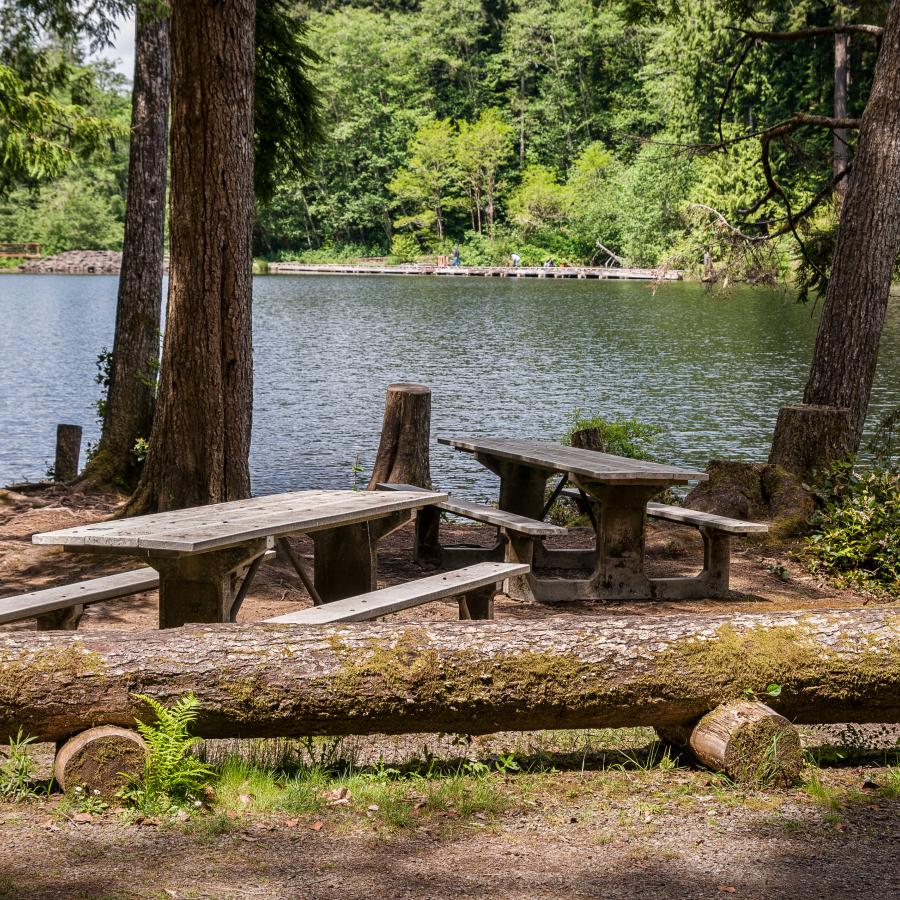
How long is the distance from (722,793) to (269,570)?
160 inches

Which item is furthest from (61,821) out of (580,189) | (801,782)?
(580,189)

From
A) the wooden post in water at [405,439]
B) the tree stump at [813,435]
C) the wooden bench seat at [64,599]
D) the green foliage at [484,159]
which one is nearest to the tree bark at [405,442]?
the wooden post in water at [405,439]

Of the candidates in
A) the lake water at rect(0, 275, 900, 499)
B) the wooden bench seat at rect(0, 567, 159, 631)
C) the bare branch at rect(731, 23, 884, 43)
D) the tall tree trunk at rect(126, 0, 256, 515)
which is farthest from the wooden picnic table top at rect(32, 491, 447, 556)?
the lake water at rect(0, 275, 900, 499)

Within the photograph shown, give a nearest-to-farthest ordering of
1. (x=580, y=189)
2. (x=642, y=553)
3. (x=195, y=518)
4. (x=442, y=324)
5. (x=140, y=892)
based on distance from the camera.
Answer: (x=140, y=892), (x=195, y=518), (x=642, y=553), (x=442, y=324), (x=580, y=189)

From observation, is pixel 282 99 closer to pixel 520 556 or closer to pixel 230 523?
pixel 520 556

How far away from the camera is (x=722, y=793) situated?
12.1 feet

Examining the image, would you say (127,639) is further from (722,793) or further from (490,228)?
(490,228)

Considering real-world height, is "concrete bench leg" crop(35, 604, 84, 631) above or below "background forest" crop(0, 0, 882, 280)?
below

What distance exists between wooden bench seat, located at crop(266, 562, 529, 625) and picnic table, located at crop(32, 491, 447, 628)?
1.01 feet

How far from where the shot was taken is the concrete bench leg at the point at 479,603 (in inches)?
210

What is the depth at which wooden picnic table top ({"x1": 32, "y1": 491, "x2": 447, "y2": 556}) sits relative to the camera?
4125 millimetres

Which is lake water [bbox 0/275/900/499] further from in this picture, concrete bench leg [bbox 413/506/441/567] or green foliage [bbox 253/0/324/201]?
concrete bench leg [bbox 413/506/441/567]

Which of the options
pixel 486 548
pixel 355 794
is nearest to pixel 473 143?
pixel 486 548

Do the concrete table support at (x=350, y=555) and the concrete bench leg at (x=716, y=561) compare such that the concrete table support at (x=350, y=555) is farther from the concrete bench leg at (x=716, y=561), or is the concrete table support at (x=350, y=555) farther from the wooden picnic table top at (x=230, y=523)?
the concrete bench leg at (x=716, y=561)
